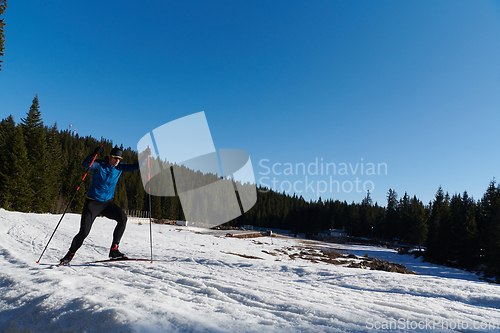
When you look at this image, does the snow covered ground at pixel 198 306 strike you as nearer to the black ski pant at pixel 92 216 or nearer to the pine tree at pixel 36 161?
the black ski pant at pixel 92 216

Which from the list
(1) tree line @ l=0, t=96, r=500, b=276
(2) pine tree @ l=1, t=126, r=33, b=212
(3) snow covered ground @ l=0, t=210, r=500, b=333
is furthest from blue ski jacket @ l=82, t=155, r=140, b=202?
(2) pine tree @ l=1, t=126, r=33, b=212

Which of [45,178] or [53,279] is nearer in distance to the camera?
[53,279]

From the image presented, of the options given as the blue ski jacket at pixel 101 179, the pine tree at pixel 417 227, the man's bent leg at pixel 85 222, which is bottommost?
the pine tree at pixel 417 227

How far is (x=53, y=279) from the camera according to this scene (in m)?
3.46

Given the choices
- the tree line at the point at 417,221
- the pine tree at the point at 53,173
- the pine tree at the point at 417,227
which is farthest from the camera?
the pine tree at the point at 417,227

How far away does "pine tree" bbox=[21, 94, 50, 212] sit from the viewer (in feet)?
133

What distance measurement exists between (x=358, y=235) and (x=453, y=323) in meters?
91.2

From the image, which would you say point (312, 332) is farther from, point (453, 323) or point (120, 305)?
point (120, 305)

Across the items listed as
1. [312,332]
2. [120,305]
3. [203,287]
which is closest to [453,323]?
[312,332]

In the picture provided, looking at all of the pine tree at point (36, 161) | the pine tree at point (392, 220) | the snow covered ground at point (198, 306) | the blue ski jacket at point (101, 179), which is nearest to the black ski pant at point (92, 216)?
the blue ski jacket at point (101, 179)

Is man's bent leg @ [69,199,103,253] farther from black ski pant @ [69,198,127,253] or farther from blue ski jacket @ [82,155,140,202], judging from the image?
blue ski jacket @ [82,155,140,202]

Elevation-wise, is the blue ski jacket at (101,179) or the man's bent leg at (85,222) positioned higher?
the blue ski jacket at (101,179)

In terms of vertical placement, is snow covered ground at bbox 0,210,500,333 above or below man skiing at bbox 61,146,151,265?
below

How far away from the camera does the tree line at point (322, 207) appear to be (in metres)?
34.8
